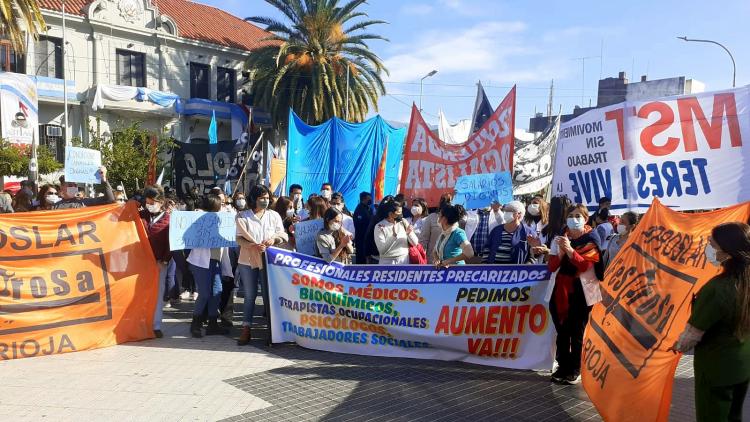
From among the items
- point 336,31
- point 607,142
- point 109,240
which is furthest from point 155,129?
point 607,142

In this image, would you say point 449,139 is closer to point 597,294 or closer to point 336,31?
point 597,294

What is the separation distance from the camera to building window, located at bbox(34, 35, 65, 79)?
26.9 m

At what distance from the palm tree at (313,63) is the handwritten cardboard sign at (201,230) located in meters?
20.2

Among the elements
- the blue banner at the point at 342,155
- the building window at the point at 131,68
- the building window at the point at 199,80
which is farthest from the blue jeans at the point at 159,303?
the building window at the point at 199,80

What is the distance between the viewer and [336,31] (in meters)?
27.2

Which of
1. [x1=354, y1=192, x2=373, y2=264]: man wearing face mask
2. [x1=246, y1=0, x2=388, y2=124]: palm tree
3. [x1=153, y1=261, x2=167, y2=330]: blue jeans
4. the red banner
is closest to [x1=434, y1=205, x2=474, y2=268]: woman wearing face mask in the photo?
the red banner

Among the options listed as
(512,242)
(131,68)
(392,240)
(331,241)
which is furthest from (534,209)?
(131,68)

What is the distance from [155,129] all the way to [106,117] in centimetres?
260

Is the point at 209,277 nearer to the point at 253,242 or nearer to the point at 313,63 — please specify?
the point at 253,242

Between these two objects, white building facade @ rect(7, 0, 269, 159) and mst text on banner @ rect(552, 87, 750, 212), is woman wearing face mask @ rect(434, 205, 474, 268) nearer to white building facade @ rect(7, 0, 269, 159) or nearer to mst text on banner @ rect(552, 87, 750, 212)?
mst text on banner @ rect(552, 87, 750, 212)

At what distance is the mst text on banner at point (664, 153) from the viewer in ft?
17.2

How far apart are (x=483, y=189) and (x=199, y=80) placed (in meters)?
28.1

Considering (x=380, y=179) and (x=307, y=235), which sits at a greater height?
(x=380, y=179)

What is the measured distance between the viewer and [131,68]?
29.8m
